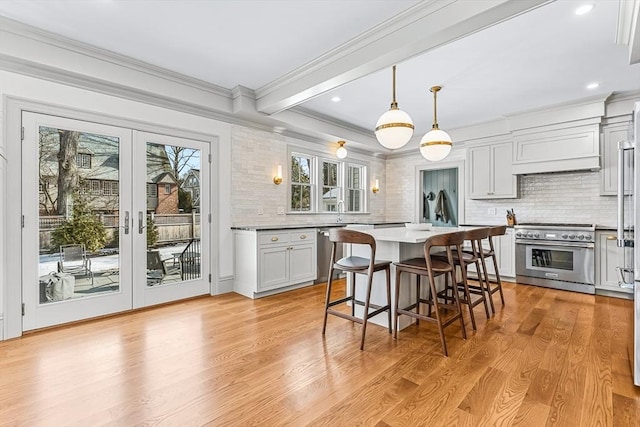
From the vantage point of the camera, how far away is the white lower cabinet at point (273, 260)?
13.5ft

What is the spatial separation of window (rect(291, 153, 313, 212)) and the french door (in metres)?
1.61

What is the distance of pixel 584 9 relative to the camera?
2.48 metres

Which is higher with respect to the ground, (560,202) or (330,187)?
(330,187)

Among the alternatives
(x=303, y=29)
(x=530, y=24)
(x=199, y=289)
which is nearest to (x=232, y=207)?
(x=199, y=289)

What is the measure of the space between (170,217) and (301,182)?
231 cm

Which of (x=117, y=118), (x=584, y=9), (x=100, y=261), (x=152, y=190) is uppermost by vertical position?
(x=584, y=9)

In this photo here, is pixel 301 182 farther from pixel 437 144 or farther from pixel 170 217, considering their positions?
pixel 437 144

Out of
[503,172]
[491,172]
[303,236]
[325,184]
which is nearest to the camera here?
[303,236]

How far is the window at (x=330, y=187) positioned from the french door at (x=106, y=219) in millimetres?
2326

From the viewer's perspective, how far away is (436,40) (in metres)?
2.59

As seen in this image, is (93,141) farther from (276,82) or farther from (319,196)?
(319,196)

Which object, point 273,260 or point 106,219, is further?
point 273,260

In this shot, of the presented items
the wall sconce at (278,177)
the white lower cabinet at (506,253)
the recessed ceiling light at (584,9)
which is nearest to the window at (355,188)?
the wall sconce at (278,177)

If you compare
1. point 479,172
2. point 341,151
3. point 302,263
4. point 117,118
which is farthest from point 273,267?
point 479,172
